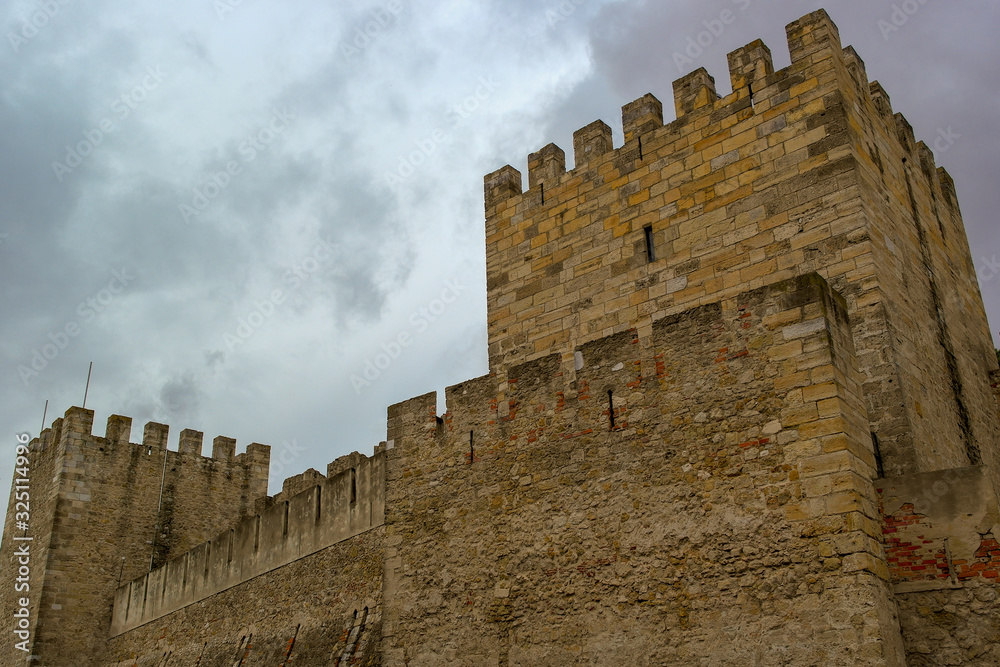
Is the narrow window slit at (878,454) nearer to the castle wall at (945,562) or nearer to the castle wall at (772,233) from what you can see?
the castle wall at (772,233)

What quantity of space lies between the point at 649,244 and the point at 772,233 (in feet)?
5.31

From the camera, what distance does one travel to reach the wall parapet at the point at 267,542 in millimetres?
12211

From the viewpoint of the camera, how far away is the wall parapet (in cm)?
1221

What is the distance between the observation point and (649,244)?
1184cm

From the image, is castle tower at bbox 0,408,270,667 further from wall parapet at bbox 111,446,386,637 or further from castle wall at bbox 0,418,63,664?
wall parapet at bbox 111,446,386,637

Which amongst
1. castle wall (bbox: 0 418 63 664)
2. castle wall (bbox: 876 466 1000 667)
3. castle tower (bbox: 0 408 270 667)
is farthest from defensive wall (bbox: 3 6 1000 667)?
castle wall (bbox: 0 418 63 664)

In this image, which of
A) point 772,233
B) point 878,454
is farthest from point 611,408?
point 772,233

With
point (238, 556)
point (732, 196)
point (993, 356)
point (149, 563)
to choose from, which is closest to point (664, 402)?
point (732, 196)

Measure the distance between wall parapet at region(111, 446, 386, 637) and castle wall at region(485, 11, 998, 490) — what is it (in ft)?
8.13

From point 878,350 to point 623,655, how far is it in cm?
394

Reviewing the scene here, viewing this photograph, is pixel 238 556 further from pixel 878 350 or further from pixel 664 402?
pixel 878 350

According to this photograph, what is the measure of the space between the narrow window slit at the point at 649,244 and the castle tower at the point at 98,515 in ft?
42.0

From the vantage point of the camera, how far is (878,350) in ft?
31.6

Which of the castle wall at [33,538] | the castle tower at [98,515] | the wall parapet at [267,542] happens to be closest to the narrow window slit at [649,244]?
the wall parapet at [267,542]
